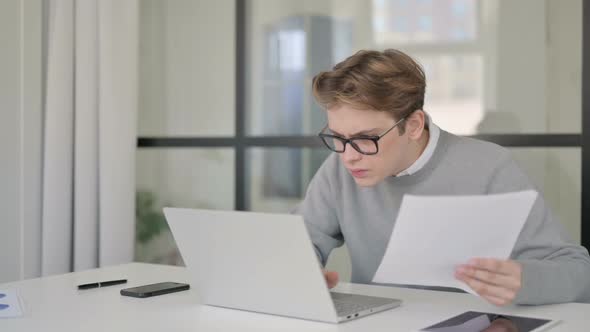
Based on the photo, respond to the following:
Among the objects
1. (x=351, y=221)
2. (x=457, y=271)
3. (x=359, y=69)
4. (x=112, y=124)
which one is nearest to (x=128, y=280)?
(x=351, y=221)

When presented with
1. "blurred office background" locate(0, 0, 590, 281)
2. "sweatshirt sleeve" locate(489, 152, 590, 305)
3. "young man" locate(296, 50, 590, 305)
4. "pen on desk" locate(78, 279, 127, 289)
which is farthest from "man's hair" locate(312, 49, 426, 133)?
"blurred office background" locate(0, 0, 590, 281)

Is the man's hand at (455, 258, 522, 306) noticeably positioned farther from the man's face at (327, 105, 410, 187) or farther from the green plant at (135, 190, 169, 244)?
the green plant at (135, 190, 169, 244)

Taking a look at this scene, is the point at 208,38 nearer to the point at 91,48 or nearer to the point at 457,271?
the point at 91,48

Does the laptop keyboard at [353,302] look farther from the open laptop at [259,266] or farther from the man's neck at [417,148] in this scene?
the man's neck at [417,148]

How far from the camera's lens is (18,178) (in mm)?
3576

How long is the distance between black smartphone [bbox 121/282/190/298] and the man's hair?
59cm

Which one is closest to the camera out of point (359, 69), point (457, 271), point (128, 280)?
point (457, 271)

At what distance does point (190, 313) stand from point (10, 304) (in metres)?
0.41

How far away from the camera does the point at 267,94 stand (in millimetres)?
3652

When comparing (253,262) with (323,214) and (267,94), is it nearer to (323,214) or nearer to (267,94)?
(323,214)

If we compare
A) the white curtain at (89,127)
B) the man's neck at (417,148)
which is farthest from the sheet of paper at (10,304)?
the white curtain at (89,127)

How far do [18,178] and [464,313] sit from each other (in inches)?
96.9

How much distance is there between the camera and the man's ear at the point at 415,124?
83.0 inches

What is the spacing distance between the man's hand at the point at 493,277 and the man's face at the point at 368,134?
52 centimetres
